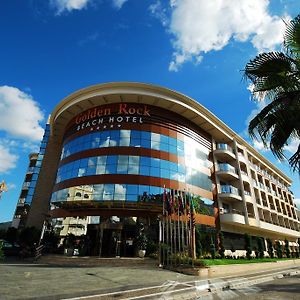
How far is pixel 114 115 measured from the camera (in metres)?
33.9

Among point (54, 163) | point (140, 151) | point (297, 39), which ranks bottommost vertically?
point (297, 39)

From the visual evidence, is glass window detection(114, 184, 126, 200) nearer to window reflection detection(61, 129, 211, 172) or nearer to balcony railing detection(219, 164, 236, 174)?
window reflection detection(61, 129, 211, 172)

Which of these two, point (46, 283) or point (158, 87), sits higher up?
point (158, 87)

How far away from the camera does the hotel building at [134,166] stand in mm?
29312


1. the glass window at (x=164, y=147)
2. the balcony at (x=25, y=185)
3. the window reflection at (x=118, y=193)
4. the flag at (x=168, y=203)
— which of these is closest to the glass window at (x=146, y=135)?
the glass window at (x=164, y=147)

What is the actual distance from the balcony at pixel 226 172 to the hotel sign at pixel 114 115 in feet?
48.2

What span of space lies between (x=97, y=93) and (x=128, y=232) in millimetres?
17477

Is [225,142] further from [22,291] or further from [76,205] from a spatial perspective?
[22,291]

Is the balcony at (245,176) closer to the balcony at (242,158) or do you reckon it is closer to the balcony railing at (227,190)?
the balcony at (242,158)

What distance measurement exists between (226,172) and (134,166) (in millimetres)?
16303

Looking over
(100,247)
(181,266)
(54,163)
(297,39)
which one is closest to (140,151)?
(100,247)

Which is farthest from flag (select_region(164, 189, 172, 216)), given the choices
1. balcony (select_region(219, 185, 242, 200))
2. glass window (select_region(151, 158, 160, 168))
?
balcony (select_region(219, 185, 242, 200))

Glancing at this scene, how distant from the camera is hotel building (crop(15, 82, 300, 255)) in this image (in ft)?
96.2

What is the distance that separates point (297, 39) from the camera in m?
7.23
